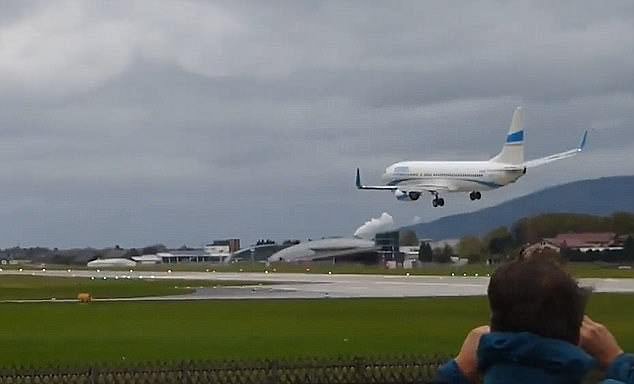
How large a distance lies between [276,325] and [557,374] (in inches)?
1364

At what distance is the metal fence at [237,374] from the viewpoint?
15688 millimetres

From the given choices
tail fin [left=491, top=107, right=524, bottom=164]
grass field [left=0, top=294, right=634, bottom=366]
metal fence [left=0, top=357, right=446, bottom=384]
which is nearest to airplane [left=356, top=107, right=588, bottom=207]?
tail fin [left=491, top=107, right=524, bottom=164]

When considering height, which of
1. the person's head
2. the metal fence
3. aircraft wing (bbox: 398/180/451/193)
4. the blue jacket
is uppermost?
aircraft wing (bbox: 398/180/451/193)

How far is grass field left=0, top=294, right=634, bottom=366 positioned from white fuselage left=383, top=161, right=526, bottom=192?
55.7 meters

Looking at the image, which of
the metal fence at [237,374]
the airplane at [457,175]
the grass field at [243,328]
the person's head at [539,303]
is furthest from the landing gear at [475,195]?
the person's head at [539,303]

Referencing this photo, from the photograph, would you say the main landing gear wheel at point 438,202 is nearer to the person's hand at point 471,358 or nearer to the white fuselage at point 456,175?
the white fuselage at point 456,175

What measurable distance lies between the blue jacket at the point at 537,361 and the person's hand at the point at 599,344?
38mm

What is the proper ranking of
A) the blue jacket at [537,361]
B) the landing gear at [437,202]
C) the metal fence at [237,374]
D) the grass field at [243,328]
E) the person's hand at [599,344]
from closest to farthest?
the blue jacket at [537,361]
the person's hand at [599,344]
the metal fence at [237,374]
the grass field at [243,328]
the landing gear at [437,202]

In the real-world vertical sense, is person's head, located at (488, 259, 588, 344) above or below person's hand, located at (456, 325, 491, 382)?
above

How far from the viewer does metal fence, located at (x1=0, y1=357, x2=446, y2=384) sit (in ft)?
51.5

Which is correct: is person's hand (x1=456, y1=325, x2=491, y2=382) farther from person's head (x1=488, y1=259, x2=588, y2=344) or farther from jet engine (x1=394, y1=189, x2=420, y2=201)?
jet engine (x1=394, y1=189, x2=420, y2=201)

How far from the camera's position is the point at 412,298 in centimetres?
5725

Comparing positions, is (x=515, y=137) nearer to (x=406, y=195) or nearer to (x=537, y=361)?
(x=406, y=195)

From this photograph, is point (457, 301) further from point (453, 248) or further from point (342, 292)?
point (453, 248)
